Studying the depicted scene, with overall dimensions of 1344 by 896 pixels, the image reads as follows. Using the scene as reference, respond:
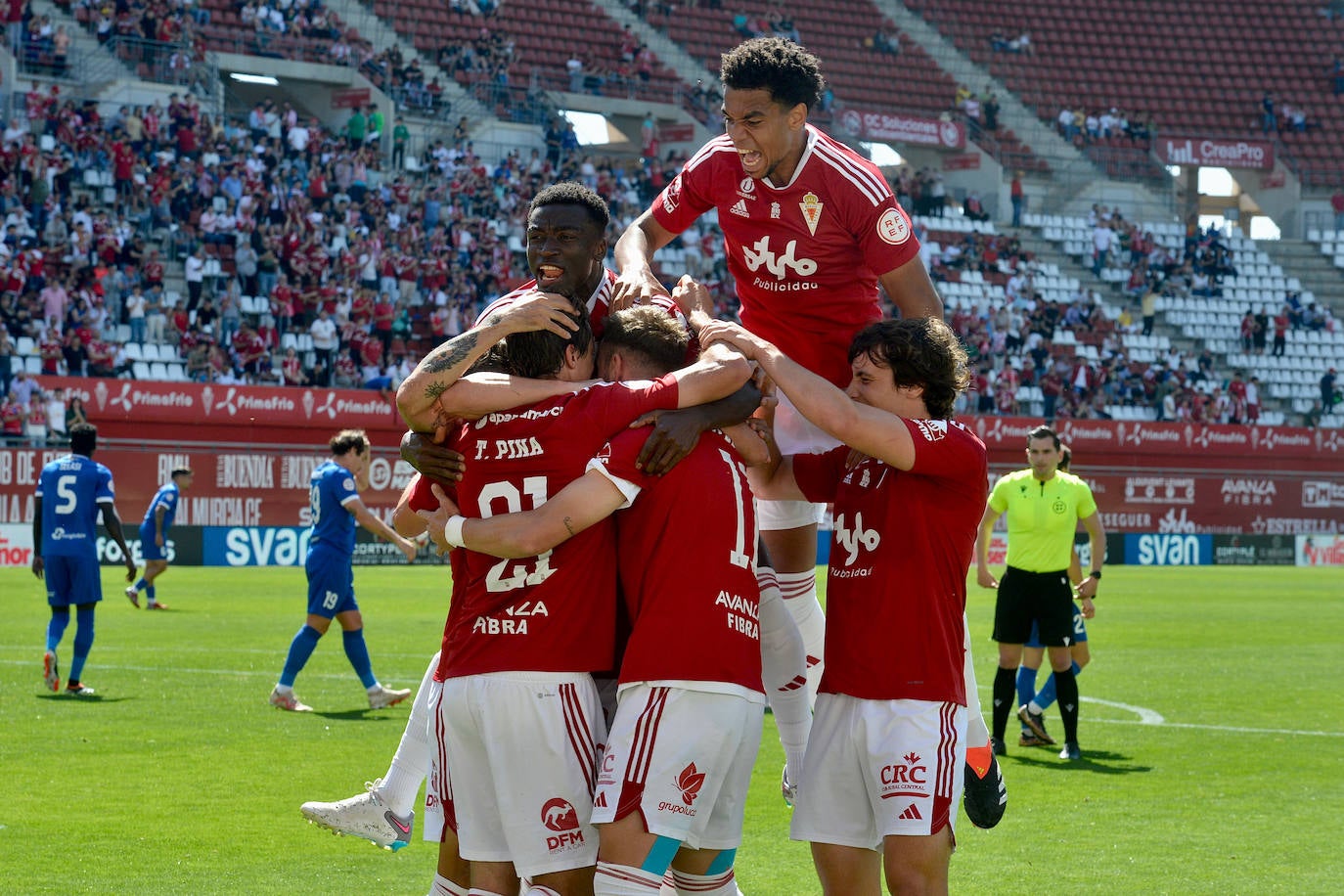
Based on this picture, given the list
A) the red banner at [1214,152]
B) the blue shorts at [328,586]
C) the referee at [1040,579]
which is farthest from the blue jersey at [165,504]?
the red banner at [1214,152]

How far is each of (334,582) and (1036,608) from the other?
5846mm

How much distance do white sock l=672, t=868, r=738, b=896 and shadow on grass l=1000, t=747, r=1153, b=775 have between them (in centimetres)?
708

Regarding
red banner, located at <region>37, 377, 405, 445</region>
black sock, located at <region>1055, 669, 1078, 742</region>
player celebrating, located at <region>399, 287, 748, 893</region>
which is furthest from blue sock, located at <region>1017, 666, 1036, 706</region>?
red banner, located at <region>37, 377, 405, 445</region>

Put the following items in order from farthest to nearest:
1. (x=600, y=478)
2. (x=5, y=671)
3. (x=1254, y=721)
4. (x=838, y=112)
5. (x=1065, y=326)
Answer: (x=838, y=112) → (x=1065, y=326) → (x=5, y=671) → (x=1254, y=721) → (x=600, y=478)

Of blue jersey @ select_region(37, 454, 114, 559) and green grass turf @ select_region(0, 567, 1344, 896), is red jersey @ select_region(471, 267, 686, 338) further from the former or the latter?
blue jersey @ select_region(37, 454, 114, 559)

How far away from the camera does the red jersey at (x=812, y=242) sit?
636cm

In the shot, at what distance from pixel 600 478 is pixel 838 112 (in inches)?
1694

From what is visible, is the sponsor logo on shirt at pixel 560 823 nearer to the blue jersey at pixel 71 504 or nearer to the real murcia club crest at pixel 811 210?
the real murcia club crest at pixel 811 210

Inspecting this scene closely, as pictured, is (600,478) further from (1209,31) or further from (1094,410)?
(1209,31)

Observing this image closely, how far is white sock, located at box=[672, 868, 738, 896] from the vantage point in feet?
17.3

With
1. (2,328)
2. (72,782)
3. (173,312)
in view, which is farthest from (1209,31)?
(72,782)

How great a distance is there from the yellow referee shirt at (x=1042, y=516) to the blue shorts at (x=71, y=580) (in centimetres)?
814

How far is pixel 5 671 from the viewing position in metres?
16.0

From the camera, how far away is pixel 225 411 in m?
29.1
